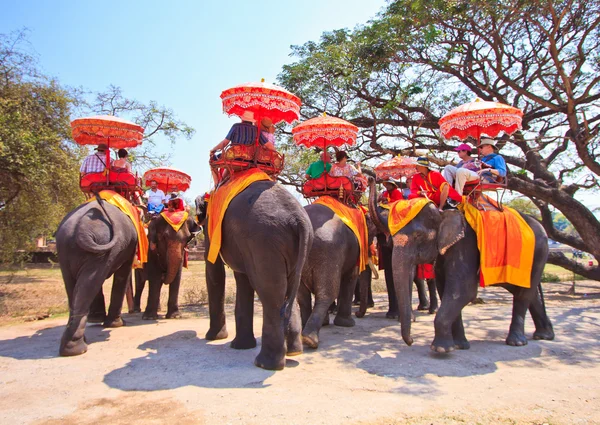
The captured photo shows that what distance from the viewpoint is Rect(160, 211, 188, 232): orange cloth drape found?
781 centimetres

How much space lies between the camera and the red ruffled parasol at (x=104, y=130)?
659cm

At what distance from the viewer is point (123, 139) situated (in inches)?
282

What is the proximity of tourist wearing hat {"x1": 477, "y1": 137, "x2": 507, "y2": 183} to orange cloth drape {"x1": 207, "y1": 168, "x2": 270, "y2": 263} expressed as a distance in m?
2.86

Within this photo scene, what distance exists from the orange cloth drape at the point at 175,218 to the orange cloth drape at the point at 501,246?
4510mm

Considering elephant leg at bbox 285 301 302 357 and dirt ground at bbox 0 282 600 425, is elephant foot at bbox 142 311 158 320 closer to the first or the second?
dirt ground at bbox 0 282 600 425

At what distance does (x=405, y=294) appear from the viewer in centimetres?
502

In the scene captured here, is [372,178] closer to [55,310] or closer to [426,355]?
[426,355]

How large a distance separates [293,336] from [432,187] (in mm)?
2489

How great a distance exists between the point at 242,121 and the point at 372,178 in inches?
104

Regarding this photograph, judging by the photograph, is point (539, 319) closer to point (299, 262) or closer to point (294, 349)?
point (294, 349)

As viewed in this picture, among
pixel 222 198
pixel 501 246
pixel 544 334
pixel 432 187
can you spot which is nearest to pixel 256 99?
pixel 222 198

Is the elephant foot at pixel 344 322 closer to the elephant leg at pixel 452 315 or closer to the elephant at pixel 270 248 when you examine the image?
the elephant leg at pixel 452 315

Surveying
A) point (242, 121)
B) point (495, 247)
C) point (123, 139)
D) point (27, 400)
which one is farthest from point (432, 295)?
point (27, 400)

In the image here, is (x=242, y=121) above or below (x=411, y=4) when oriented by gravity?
below
